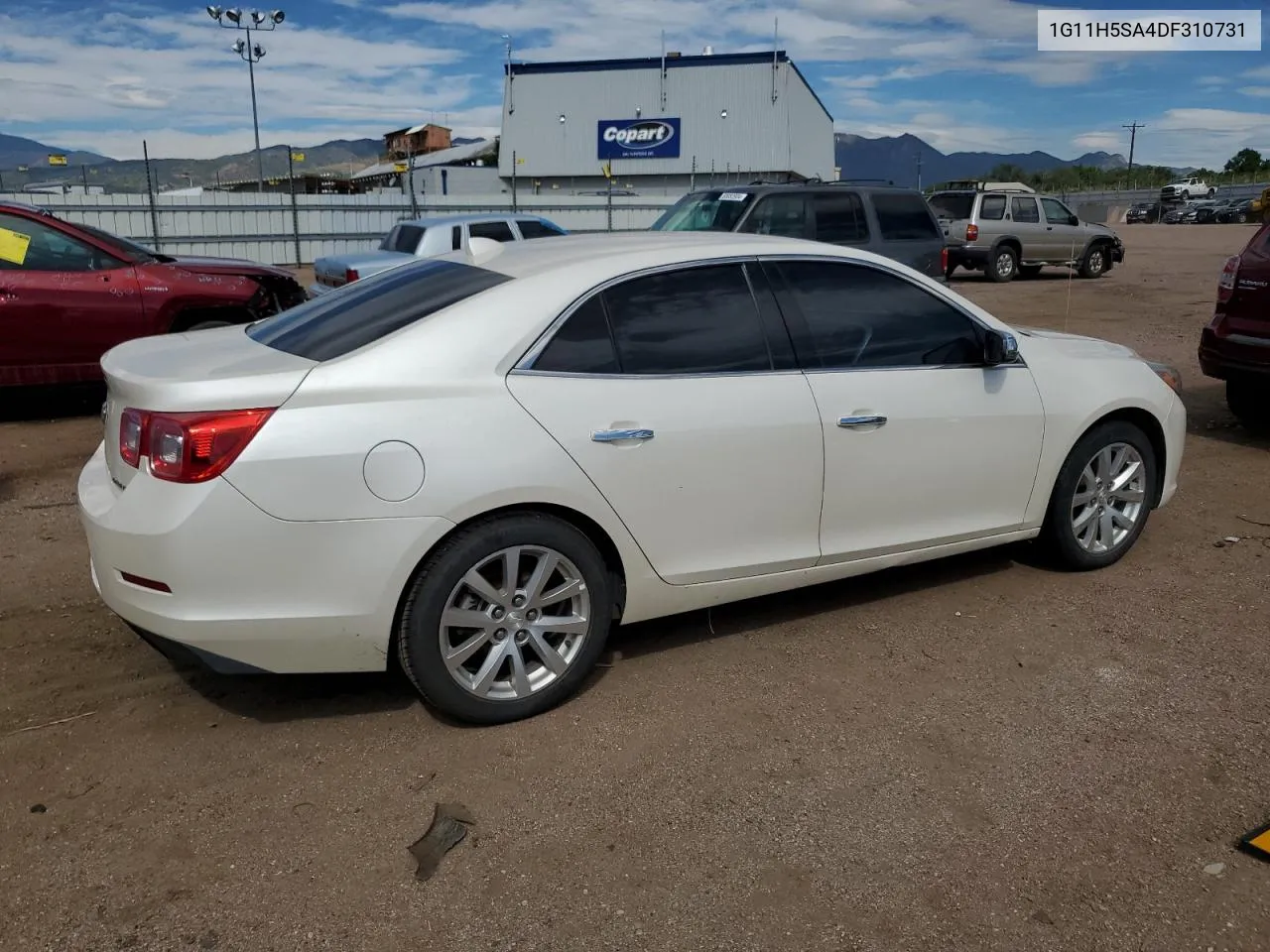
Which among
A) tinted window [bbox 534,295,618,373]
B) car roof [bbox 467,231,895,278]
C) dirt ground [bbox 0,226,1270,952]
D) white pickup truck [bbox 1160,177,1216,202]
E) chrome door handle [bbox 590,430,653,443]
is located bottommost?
dirt ground [bbox 0,226,1270,952]

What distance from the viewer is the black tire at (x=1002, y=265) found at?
2073 centimetres

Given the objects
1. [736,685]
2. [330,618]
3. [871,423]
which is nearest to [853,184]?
[871,423]

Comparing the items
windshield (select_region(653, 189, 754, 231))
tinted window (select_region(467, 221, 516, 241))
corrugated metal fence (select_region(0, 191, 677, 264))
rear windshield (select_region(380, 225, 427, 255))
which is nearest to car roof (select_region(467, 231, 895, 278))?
windshield (select_region(653, 189, 754, 231))

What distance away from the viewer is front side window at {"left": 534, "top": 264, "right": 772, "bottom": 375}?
3539mm

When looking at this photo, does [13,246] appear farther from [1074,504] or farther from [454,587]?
[1074,504]

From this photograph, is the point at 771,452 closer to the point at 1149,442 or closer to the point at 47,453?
the point at 1149,442

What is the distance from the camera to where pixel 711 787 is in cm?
312

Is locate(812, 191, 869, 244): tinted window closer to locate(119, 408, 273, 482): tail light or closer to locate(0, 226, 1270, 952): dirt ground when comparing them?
locate(0, 226, 1270, 952): dirt ground

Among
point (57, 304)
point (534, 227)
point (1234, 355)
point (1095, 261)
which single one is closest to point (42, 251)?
point (57, 304)

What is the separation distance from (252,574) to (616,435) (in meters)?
1.22

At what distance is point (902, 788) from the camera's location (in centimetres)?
311

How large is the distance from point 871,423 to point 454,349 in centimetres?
165

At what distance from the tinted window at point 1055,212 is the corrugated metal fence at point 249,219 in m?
9.31

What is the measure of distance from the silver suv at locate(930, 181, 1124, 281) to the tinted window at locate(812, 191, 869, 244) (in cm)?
964
